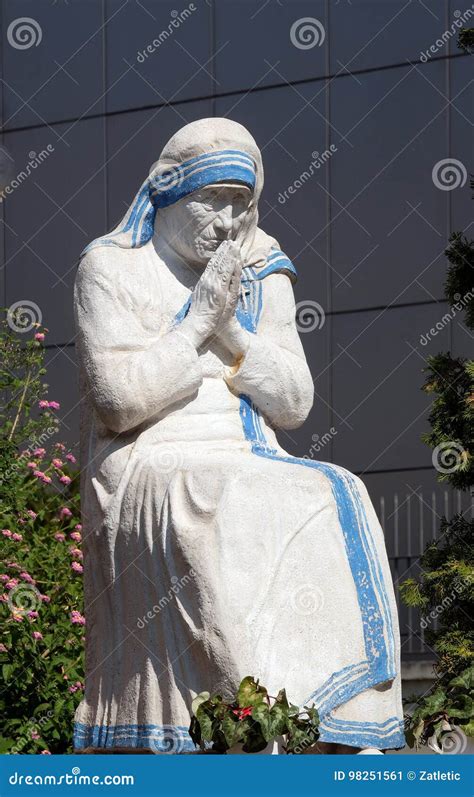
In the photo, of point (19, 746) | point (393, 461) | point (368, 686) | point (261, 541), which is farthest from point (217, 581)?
point (393, 461)

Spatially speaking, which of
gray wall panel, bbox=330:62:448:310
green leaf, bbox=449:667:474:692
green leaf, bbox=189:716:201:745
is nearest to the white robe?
green leaf, bbox=189:716:201:745

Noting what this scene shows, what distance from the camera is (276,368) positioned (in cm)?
853

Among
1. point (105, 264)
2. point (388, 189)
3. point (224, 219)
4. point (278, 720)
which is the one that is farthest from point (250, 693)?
point (388, 189)

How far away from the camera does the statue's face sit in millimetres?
8492

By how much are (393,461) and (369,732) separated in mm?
7393

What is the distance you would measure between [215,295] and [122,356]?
1.52 ft

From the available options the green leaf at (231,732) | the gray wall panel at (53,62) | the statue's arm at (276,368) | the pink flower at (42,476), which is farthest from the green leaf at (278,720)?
the gray wall panel at (53,62)

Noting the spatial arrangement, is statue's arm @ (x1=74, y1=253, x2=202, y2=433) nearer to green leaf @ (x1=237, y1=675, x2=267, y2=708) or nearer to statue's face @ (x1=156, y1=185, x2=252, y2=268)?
statue's face @ (x1=156, y1=185, x2=252, y2=268)

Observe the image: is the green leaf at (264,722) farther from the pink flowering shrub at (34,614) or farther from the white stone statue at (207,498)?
the pink flowering shrub at (34,614)

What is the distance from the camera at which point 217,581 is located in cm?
778

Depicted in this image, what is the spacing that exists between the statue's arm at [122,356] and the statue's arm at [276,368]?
0.93ft

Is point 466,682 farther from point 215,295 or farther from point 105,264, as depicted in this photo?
point 105,264

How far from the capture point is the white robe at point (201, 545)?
7793 mm

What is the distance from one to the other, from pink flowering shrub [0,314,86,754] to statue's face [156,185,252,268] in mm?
2314
